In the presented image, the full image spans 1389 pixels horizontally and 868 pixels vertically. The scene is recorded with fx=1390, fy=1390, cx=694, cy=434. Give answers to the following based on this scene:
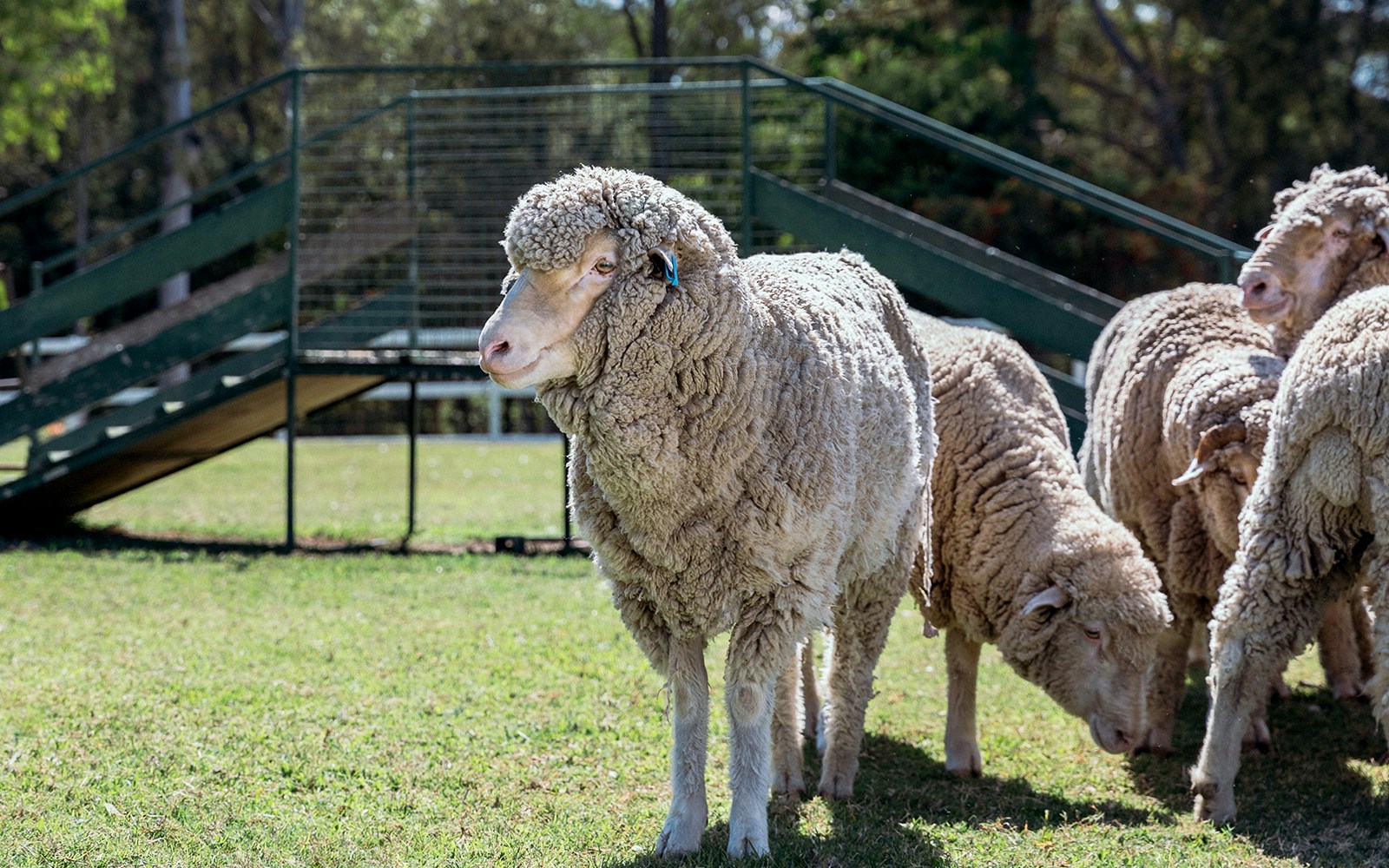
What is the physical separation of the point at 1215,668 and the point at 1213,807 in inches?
19.4

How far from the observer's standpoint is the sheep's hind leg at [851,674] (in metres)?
5.22

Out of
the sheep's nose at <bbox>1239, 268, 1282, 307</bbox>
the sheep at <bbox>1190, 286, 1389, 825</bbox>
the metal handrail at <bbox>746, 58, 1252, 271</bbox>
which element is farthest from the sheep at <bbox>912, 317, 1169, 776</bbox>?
the metal handrail at <bbox>746, 58, 1252, 271</bbox>

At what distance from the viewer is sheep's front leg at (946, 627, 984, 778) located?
568cm

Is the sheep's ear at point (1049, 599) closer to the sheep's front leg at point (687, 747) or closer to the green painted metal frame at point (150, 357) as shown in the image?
the sheep's front leg at point (687, 747)

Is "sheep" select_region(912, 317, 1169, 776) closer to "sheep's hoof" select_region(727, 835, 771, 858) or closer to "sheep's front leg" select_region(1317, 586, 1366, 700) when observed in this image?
"sheep's hoof" select_region(727, 835, 771, 858)

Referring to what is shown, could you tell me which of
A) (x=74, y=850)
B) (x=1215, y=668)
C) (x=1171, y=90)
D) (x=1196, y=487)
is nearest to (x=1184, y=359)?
(x=1196, y=487)

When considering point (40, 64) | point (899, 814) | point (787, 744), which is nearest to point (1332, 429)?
point (899, 814)

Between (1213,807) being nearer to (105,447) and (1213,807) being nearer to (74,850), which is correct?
(74,850)

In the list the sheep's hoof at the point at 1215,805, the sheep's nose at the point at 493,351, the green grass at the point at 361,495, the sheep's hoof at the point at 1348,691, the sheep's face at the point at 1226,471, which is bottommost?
the green grass at the point at 361,495

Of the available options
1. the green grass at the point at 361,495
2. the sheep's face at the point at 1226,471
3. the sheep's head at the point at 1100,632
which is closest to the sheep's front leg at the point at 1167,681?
the sheep's face at the point at 1226,471

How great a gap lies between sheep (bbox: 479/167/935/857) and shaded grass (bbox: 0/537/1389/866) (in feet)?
2.09

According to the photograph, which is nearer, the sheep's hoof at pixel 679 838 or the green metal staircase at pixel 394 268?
the sheep's hoof at pixel 679 838

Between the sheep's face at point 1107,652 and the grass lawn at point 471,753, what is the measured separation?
0.30 m

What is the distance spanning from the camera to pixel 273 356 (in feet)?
37.4
